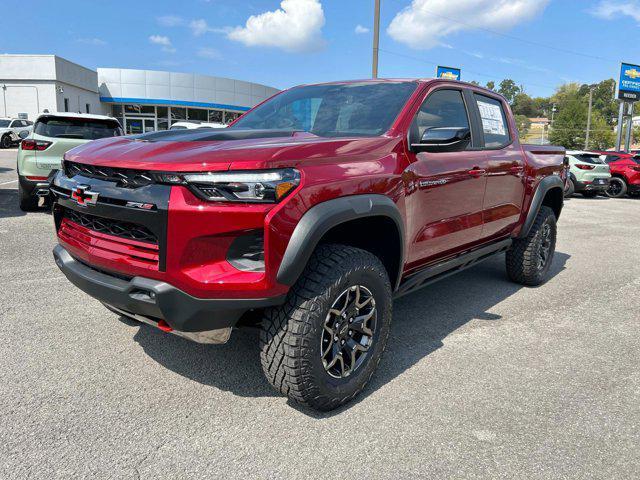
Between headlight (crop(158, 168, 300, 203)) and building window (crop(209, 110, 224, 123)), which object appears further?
building window (crop(209, 110, 224, 123))

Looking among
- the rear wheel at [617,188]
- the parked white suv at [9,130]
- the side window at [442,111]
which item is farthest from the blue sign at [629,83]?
the parked white suv at [9,130]

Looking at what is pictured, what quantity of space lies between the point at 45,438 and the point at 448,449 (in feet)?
6.27

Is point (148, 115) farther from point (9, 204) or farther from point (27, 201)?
point (27, 201)

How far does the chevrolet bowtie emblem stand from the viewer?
2.46m

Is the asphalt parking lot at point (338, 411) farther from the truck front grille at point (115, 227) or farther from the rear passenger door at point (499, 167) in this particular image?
the truck front grille at point (115, 227)

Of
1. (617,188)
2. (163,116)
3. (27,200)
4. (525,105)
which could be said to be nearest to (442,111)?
(27,200)

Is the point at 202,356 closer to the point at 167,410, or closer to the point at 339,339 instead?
the point at 167,410

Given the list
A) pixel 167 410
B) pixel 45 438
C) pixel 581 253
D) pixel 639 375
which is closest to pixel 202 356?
pixel 167 410

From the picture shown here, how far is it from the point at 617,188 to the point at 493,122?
650 inches

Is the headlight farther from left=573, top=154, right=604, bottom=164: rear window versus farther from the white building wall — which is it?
the white building wall

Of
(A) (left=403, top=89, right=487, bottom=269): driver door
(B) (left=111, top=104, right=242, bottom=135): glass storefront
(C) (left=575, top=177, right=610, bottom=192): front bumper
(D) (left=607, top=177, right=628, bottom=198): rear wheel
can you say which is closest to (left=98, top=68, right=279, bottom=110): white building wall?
(B) (left=111, top=104, right=242, bottom=135): glass storefront

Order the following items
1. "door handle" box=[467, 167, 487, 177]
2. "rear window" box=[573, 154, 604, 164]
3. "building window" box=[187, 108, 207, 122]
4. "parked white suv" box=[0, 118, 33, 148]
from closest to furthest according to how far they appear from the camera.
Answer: "door handle" box=[467, 167, 487, 177] → "rear window" box=[573, 154, 604, 164] → "parked white suv" box=[0, 118, 33, 148] → "building window" box=[187, 108, 207, 122]

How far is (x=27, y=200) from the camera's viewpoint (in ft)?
26.5

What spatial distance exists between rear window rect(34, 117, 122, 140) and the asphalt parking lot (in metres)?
3.94
